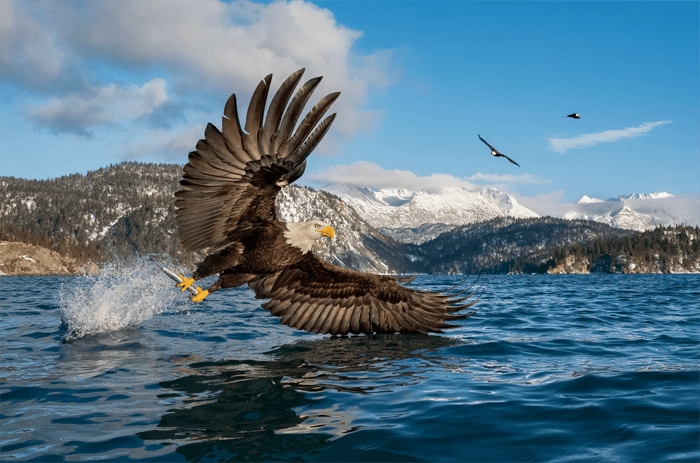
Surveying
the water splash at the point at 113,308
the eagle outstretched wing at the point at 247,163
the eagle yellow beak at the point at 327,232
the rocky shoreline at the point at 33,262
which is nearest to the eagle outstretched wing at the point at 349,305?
the eagle yellow beak at the point at 327,232

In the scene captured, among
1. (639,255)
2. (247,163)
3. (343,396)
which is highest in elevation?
(639,255)

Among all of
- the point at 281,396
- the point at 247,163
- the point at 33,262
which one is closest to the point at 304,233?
the point at 247,163

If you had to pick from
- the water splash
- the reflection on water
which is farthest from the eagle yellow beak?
the water splash

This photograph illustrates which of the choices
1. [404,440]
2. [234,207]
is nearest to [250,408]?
[404,440]

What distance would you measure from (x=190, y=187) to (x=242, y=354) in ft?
11.1

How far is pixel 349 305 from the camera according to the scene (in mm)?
9734

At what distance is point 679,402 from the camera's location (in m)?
5.40

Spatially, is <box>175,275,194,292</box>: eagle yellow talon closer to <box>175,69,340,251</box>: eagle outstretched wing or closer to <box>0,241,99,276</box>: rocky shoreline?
<box>175,69,340,251</box>: eagle outstretched wing

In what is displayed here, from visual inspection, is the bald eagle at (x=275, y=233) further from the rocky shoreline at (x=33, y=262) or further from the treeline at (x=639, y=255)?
the treeline at (x=639, y=255)

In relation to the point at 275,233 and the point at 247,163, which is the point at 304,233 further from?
the point at 247,163

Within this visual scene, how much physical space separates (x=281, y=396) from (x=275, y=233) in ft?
8.85

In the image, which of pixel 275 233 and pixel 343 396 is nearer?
pixel 343 396

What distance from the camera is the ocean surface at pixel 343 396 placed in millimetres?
4219

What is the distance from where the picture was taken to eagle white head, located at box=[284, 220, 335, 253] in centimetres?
782
